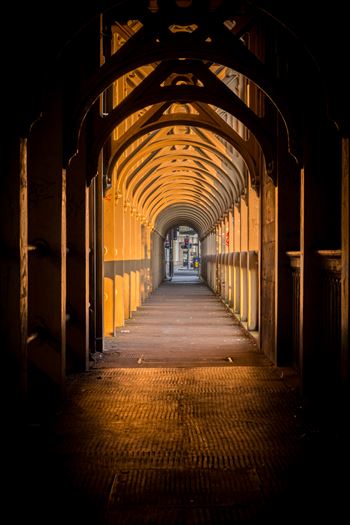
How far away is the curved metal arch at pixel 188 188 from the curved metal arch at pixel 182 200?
0.24 metres

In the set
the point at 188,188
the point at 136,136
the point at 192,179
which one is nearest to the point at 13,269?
the point at 136,136

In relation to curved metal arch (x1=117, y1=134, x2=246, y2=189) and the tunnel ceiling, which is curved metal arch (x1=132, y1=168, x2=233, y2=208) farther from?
curved metal arch (x1=117, y1=134, x2=246, y2=189)

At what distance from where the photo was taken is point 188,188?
2252 cm

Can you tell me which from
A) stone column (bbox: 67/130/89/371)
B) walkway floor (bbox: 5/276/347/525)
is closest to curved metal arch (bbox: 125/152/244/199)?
stone column (bbox: 67/130/89/371)

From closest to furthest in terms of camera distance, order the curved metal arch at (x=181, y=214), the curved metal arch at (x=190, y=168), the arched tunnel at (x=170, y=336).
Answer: the arched tunnel at (x=170, y=336) → the curved metal arch at (x=190, y=168) → the curved metal arch at (x=181, y=214)

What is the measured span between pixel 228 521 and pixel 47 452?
1.55 metres

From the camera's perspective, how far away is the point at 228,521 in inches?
114

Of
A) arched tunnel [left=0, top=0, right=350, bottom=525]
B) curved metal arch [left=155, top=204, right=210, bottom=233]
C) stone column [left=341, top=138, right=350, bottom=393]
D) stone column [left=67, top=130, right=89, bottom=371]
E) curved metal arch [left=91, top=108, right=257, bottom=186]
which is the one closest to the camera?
arched tunnel [left=0, top=0, right=350, bottom=525]

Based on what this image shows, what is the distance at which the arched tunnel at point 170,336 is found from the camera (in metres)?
3.47

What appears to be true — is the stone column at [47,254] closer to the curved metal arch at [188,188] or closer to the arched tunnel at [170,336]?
the arched tunnel at [170,336]

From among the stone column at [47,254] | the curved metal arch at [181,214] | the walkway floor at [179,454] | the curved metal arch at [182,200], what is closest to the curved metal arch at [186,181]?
the curved metal arch at [182,200]

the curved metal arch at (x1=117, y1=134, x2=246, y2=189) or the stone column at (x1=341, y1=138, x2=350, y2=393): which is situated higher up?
the curved metal arch at (x1=117, y1=134, x2=246, y2=189)

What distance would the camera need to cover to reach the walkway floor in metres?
3.04

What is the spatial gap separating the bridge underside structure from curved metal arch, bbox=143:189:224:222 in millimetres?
11113
